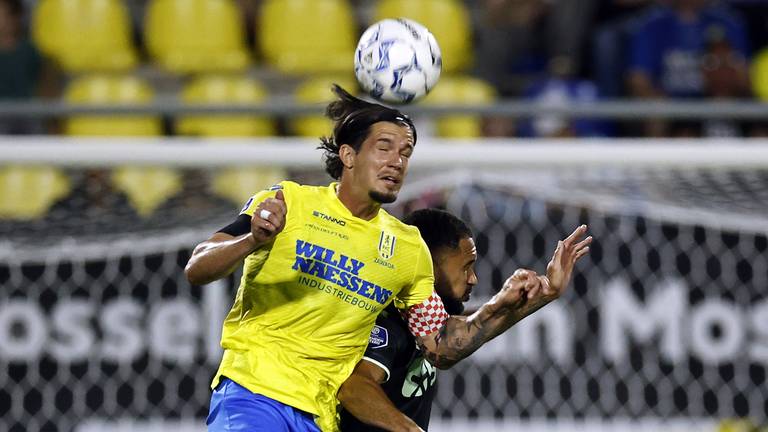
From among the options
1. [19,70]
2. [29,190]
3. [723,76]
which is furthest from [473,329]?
[19,70]

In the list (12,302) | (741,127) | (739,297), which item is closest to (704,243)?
(739,297)

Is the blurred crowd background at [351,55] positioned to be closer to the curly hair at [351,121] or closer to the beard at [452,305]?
the beard at [452,305]

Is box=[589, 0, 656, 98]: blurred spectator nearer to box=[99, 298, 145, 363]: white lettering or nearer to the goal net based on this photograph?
the goal net

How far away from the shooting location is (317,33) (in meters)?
8.56

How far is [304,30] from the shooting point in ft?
28.0

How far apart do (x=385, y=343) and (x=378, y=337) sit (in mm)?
28

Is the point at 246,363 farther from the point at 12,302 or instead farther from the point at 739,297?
the point at 739,297

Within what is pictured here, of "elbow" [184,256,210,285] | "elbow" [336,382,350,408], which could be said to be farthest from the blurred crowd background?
"elbow" [184,256,210,285]

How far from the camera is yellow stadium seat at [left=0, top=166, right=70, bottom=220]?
5.88m

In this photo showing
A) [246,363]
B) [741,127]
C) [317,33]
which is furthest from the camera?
[317,33]

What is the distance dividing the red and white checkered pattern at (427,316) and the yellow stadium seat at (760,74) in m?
4.90

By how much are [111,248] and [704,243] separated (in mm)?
2725

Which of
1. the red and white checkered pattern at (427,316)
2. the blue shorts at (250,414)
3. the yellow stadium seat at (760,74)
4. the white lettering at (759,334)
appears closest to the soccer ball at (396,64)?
the red and white checkered pattern at (427,316)

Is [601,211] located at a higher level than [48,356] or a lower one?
higher
